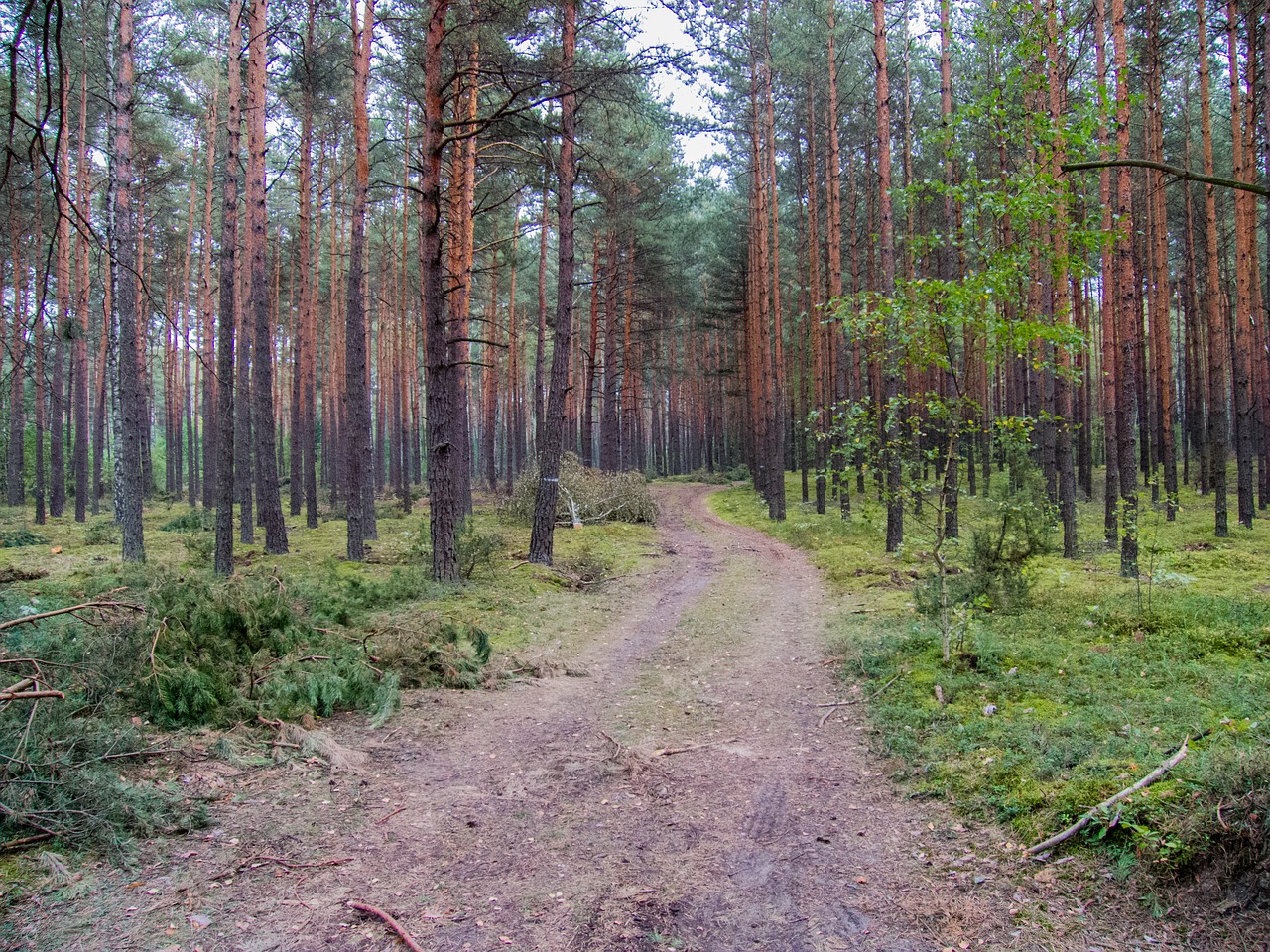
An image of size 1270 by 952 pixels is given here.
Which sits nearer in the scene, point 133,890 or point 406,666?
point 133,890

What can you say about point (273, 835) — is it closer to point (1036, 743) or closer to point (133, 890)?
point (133, 890)

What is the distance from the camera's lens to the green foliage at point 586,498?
1866 centimetres

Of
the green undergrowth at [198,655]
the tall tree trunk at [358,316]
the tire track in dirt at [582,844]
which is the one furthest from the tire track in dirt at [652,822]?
the tall tree trunk at [358,316]

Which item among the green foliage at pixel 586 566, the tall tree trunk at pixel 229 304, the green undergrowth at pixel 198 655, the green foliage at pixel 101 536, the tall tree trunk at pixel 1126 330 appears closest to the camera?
the green undergrowth at pixel 198 655

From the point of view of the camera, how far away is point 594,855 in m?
3.84

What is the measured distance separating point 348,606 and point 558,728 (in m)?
3.67

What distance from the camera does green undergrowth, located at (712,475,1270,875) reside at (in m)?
3.27

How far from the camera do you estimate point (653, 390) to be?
46.8 meters

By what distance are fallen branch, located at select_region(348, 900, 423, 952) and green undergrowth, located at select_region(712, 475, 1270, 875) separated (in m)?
2.87

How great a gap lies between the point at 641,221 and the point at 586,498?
41.0 feet

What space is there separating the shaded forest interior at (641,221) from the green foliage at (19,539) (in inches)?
104

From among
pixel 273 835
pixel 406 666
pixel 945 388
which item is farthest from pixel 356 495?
pixel 945 388

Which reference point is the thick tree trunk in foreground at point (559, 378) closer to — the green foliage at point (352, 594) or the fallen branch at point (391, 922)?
the green foliage at point (352, 594)

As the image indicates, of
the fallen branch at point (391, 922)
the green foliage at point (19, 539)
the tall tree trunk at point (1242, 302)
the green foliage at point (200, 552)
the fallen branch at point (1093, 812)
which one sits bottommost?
the fallen branch at point (391, 922)
